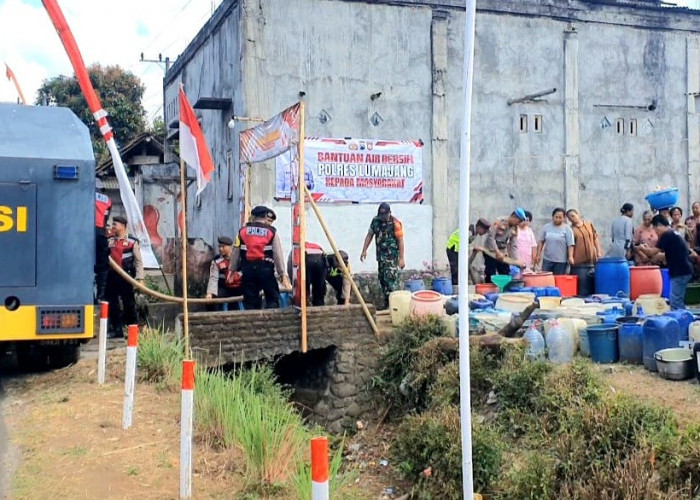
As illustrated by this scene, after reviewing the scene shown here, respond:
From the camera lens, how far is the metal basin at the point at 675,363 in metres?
7.39

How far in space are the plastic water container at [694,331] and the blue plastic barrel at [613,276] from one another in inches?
141

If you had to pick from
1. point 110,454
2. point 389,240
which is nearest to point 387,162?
point 389,240

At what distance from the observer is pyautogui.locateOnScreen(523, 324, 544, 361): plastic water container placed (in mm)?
8414

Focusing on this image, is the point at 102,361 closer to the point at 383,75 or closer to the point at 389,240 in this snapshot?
the point at 389,240

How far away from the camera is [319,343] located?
33.2 ft

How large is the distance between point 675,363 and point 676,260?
2563 mm

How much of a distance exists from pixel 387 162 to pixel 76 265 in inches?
326

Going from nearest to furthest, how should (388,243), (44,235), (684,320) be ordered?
(44,235) < (684,320) < (388,243)

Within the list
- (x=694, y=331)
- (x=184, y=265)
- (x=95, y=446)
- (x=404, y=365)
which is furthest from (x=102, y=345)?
(x=694, y=331)

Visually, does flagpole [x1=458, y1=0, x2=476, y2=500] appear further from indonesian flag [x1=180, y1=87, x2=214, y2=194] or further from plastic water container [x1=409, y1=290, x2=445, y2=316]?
plastic water container [x1=409, y1=290, x2=445, y2=316]

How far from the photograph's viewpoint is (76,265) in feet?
24.0

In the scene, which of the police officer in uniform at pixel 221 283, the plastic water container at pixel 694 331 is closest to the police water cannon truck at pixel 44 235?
the police officer in uniform at pixel 221 283

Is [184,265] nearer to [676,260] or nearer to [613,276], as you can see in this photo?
[676,260]

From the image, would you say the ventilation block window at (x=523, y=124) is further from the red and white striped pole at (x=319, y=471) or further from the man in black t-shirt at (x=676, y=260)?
the red and white striped pole at (x=319, y=471)
